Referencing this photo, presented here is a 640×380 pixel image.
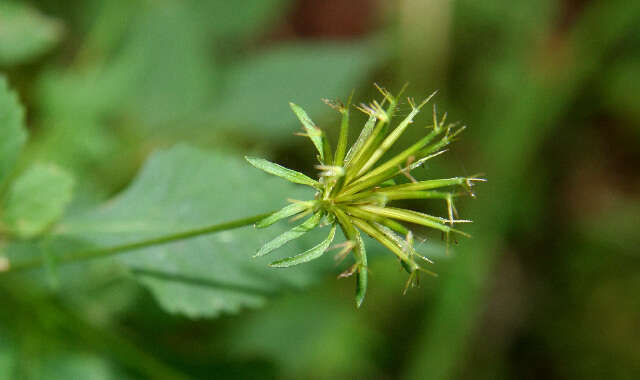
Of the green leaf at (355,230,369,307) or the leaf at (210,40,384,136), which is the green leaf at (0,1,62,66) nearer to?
the leaf at (210,40,384,136)

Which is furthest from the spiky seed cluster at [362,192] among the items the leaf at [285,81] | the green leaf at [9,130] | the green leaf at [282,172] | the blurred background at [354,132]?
the leaf at [285,81]

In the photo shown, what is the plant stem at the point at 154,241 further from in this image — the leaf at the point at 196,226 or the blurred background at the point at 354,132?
the blurred background at the point at 354,132

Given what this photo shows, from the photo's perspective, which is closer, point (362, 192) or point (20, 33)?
point (362, 192)

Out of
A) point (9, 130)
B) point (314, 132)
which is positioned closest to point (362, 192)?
point (314, 132)

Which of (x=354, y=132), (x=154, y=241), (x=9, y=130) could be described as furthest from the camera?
(x=354, y=132)

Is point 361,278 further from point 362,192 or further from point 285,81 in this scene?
point 285,81

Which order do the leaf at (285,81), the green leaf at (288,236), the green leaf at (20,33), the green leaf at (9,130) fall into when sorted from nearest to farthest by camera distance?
the green leaf at (288,236) < the green leaf at (9,130) < the green leaf at (20,33) < the leaf at (285,81)
